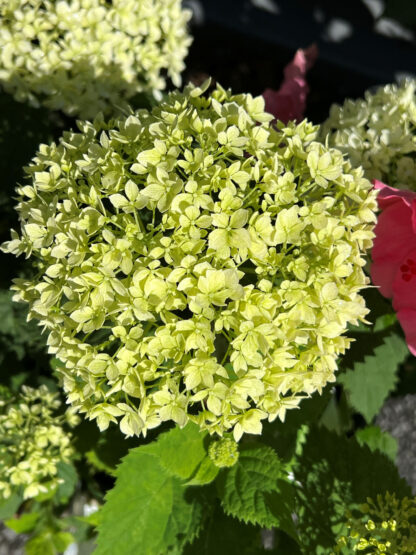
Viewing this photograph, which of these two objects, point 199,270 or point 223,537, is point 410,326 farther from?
point 223,537

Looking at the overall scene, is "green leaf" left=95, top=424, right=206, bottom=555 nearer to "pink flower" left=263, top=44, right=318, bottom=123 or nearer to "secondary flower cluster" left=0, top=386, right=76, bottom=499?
"secondary flower cluster" left=0, top=386, right=76, bottom=499

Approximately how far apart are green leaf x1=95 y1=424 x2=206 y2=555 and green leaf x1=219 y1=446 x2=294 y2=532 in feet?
0.22

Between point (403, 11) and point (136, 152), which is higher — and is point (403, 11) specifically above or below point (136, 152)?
above

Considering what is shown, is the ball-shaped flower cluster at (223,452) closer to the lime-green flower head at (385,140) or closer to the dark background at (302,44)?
the lime-green flower head at (385,140)

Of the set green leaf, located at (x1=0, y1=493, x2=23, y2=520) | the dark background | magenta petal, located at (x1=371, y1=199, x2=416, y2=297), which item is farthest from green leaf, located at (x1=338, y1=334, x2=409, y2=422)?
the dark background

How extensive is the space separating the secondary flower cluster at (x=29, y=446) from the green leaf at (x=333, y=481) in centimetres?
50

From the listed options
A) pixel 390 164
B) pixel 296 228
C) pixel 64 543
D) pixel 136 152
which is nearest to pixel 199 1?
pixel 390 164

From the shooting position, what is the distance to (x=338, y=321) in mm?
807

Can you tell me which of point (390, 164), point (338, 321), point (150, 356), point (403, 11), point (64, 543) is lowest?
point (64, 543)

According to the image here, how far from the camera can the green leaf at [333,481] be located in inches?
46.8

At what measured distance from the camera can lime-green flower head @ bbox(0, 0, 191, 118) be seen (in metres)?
1.21

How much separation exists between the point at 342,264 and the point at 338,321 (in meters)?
0.08

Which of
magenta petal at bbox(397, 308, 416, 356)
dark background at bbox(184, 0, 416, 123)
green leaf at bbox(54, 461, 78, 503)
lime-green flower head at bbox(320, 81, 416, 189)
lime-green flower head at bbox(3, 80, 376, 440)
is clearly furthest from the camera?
dark background at bbox(184, 0, 416, 123)

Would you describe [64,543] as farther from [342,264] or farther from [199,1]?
[199,1]
